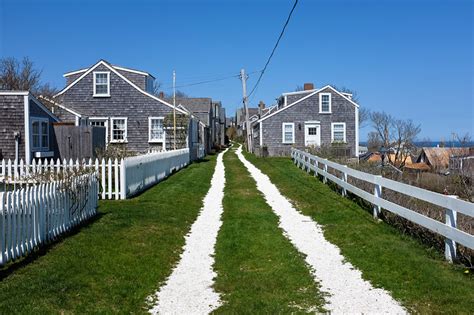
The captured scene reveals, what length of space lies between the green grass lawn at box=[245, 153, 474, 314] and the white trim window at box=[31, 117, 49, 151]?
1452 centimetres

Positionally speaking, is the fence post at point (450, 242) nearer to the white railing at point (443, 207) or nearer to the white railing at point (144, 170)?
the white railing at point (443, 207)

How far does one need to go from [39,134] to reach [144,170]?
798 cm

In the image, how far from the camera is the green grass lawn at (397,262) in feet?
20.0

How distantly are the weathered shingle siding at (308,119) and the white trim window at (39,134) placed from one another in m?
22.6

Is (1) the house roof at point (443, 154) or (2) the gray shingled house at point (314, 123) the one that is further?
(2) the gray shingled house at point (314, 123)

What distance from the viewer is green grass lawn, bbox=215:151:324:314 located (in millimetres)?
6203

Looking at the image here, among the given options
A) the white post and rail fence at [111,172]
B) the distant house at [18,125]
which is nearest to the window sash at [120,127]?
the distant house at [18,125]

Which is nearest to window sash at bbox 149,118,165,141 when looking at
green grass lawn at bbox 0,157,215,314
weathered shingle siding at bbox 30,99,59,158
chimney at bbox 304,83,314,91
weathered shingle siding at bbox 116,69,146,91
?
weathered shingle siding at bbox 116,69,146,91

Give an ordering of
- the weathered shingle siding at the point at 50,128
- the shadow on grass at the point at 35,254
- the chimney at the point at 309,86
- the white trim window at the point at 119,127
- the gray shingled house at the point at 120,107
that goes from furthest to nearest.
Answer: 1. the chimney at the point at 309,86
2. the white trim window at the point at 119,127
3. the gray shingled house at the point at 120,107
4. the weathered shingle siding at the point at 50,128
5. the shadow on grass at the point at 35,254

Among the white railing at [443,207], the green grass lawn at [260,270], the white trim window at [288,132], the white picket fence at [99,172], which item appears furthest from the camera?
the white trim window at [288,132]

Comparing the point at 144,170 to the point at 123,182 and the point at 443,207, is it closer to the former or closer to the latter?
the point at 123,182

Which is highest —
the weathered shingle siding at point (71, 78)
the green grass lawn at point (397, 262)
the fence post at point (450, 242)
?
the weathered shingle siding at point (71, 78)

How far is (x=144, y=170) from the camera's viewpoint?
1834 cm

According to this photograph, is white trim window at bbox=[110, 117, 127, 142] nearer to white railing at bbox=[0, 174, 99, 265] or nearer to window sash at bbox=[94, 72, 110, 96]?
window sash at bbox=[94, 72, 110, 96]
